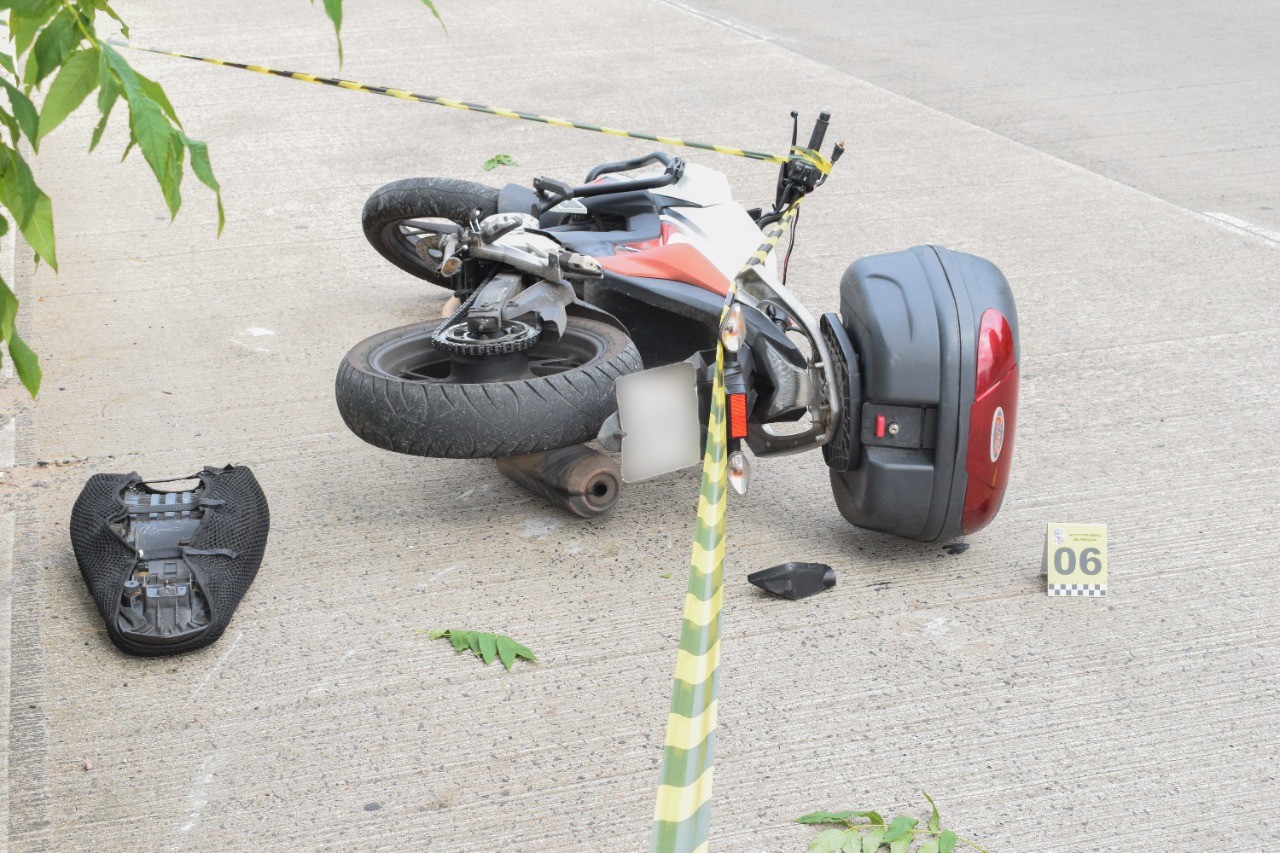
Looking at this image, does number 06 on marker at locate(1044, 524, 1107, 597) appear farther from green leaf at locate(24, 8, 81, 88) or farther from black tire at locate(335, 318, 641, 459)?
green leaf at locate(24, 8, 81, 88)

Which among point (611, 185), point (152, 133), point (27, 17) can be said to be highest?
point (27, 17)

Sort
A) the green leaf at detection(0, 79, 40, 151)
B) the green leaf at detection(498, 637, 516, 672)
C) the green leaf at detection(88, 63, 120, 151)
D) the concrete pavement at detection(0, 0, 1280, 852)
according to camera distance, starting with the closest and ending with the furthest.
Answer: the green leaf at detection(88, 63, 120, 151) < the green leaf at detection(0, 79, 40, 151) < the concrete pavement at detection(0, 0, 1280, 852) < the green leaf at detection(498, 637, 516, 672)

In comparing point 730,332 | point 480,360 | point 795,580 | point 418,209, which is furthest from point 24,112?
point 418,209

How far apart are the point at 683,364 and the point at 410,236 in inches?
94.1

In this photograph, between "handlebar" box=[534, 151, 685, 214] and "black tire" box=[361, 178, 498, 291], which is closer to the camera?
"handlebar" box=[534, 151, 685, 214]

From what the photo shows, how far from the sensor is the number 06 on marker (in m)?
3.41

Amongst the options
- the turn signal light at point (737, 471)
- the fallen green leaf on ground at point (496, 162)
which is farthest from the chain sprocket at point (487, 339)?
the fallen green leaf on ground at point (496, 162)

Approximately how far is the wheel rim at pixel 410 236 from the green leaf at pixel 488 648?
241cm

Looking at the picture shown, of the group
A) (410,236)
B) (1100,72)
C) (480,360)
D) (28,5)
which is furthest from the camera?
(1100,72)

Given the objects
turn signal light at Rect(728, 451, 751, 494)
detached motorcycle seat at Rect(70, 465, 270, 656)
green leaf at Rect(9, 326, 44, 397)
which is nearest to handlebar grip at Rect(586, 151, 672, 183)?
turn signal light at Rect(728, 451, 751, 494)

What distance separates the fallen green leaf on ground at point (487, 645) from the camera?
317cm

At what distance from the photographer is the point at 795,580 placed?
342 cm

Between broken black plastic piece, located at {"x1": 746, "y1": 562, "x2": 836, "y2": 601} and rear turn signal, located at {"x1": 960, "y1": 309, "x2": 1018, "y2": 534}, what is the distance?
0.37m

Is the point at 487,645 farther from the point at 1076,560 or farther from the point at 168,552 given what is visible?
the point at 1076,560
